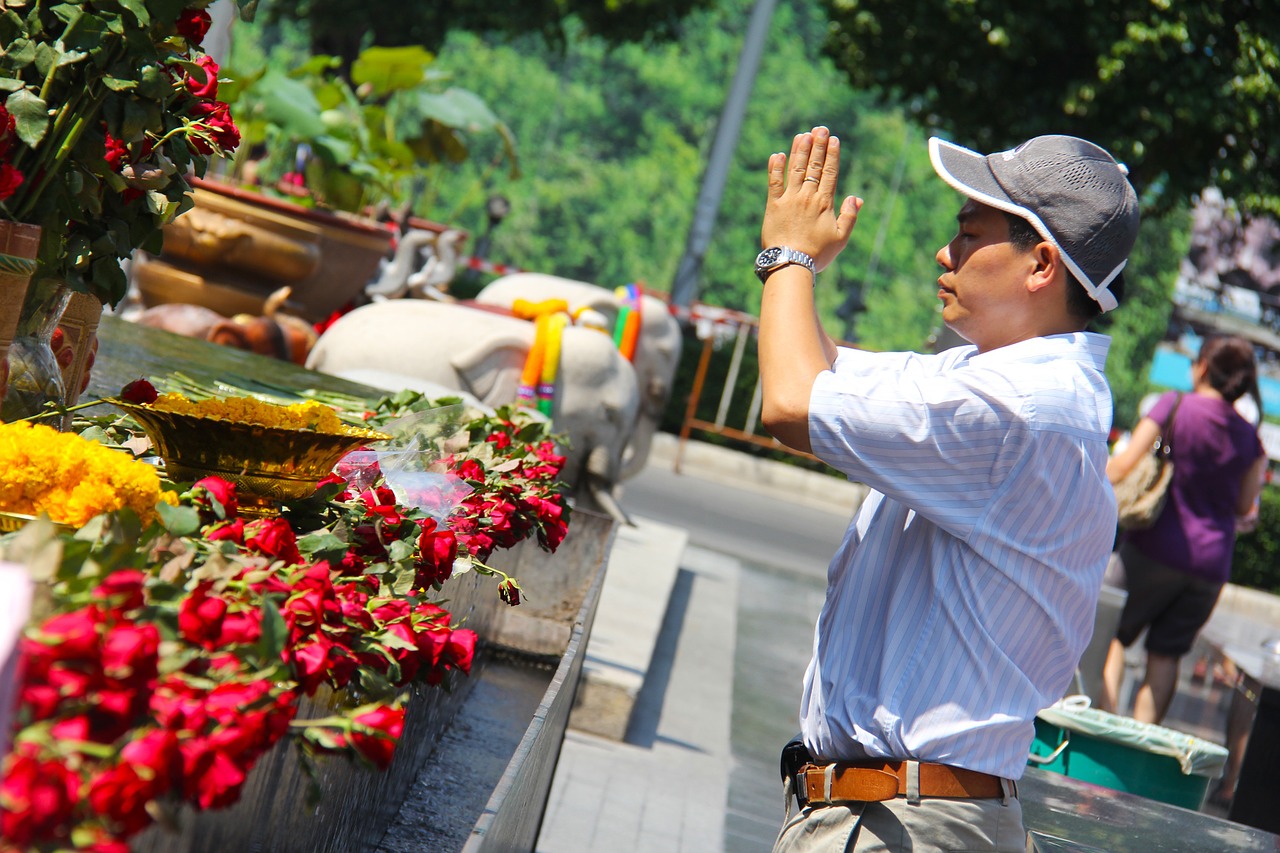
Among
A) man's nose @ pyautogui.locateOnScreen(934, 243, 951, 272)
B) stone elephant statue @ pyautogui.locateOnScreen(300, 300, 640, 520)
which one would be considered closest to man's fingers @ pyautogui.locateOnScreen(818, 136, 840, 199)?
man's nose @ pyautogui.locateOnScreen(934, 243, 951, 272)

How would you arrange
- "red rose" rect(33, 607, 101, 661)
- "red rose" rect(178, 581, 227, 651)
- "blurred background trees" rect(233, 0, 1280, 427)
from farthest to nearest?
"blurred background trees" rect(233, 0, 1280, 427), "red rose" rect(178, 581, 227, 651), "red rose" rect(33, 607, 101, 661)

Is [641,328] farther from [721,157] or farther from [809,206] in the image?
[721,157]

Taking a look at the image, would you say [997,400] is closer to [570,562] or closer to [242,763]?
[242,763]

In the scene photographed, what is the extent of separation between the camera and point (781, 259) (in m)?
2.04

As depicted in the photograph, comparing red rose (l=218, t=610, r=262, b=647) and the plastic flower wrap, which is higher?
the plastic flower wrap

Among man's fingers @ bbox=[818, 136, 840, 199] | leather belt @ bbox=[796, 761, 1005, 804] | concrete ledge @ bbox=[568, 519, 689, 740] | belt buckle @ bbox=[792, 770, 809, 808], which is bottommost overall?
concrete ledge @ bbox=[568, 519, 689, 740]

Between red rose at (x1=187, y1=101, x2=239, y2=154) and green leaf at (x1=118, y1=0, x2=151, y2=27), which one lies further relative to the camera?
red rose at (x1=187, y1=101, x2=239, y2=154)

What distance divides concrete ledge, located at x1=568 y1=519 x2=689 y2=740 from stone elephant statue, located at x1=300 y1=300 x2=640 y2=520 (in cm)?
56

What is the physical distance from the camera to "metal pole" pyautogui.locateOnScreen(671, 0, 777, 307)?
17000 mm

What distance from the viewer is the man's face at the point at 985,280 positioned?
205 cm

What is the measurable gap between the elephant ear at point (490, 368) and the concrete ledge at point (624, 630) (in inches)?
32.0

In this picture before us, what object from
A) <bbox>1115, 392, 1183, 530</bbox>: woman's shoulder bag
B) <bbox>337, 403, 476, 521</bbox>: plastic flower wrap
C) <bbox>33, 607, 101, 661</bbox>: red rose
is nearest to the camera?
<bbox>33, 607, 101, 661</bbox>: red rose

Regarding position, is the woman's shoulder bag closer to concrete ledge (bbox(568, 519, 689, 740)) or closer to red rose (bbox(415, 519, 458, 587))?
concrete ledge (bbox(568, 519, 689, 740))

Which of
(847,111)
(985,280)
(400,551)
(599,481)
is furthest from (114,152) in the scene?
(847,111)
